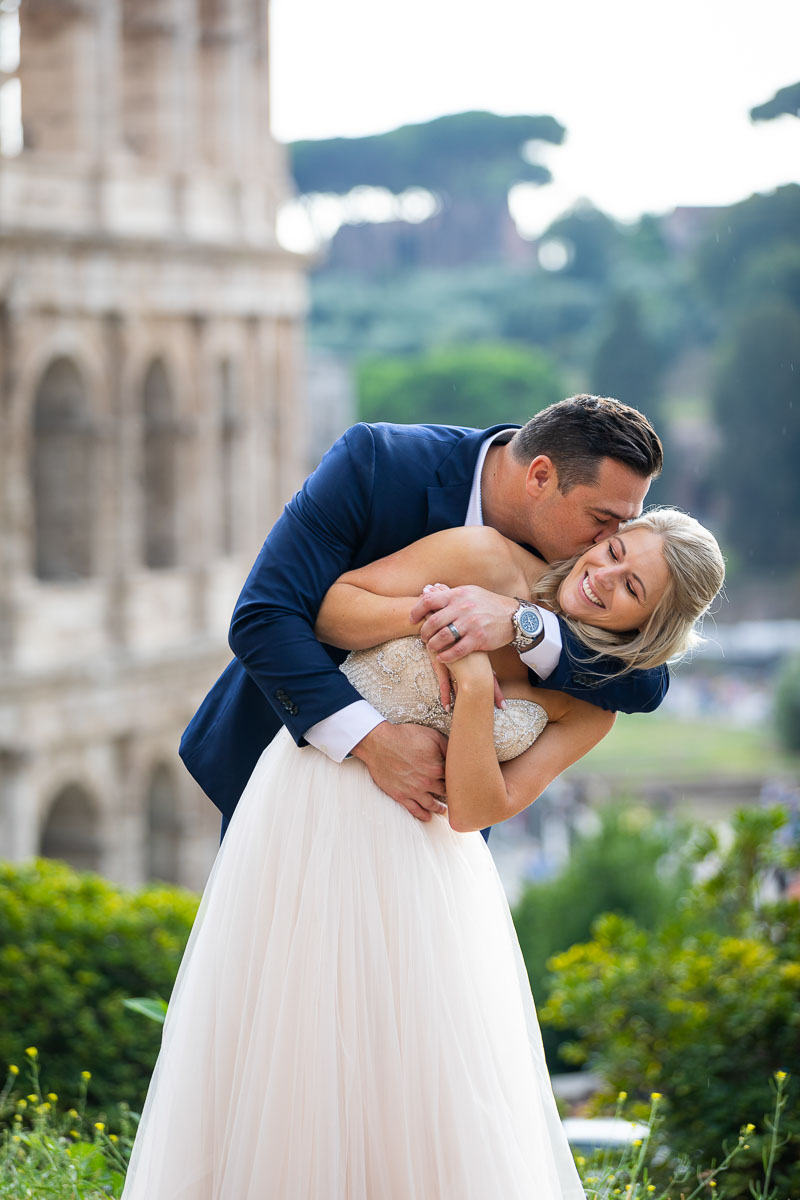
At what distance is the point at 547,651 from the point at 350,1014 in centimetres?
75

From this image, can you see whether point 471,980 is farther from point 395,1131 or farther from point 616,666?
point 616,666

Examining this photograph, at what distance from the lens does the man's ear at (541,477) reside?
3.03m

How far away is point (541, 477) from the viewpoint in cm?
305

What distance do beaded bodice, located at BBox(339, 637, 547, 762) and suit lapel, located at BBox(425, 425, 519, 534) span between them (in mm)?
261

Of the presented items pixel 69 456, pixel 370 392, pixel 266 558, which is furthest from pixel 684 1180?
pixel 370 392

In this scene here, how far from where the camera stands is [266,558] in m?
3.10

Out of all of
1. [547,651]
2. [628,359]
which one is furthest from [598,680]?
[628,359]

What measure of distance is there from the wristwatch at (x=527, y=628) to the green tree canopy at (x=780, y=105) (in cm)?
1867

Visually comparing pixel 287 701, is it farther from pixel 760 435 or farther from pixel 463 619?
pixel 760 435

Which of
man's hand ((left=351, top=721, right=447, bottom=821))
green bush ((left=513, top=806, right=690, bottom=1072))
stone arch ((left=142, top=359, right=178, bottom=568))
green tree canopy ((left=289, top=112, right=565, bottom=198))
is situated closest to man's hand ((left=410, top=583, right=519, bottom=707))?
man's hand ((left=351, top=721, right=447, bottom=821))

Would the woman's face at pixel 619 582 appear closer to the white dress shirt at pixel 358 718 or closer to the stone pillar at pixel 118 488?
the white dress shirt at pixel 358 718

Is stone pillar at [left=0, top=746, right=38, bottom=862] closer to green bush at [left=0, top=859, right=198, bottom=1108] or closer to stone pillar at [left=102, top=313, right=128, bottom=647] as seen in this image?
stone pillar at [left=102, top=313, right=128, bottom=647]

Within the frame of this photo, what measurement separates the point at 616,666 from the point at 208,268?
15083 millimetres

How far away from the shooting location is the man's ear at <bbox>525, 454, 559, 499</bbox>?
9.93 feet
